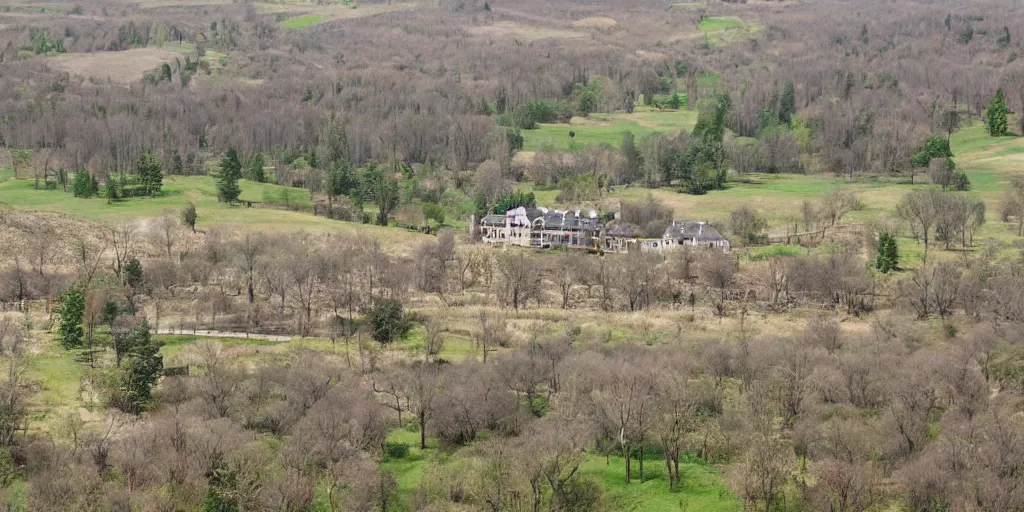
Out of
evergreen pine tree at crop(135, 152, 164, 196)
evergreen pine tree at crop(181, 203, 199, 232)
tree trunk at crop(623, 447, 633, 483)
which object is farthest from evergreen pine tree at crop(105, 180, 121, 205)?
tree trunk at crop(623, 447, 633, 483)

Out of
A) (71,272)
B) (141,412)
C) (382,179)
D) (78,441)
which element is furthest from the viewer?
(382,179)

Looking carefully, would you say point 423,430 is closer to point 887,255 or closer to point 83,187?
point 887,255

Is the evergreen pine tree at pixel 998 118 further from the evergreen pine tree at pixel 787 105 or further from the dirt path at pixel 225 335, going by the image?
the dirt path at pixel 225 335

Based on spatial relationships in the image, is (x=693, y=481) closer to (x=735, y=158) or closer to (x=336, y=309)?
(x=336, y=309)

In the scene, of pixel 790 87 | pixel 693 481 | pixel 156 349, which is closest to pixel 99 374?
pixel 156 349

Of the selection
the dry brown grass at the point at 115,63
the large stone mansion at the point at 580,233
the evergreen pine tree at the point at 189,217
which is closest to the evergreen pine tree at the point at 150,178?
the evergreen pine tree at the point at 189,217

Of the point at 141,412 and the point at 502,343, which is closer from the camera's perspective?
the point at 141,412

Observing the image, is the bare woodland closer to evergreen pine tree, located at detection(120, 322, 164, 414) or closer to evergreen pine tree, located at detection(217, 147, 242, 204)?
evergreen pine tree, located at detection(120, 322, 164, 414)
